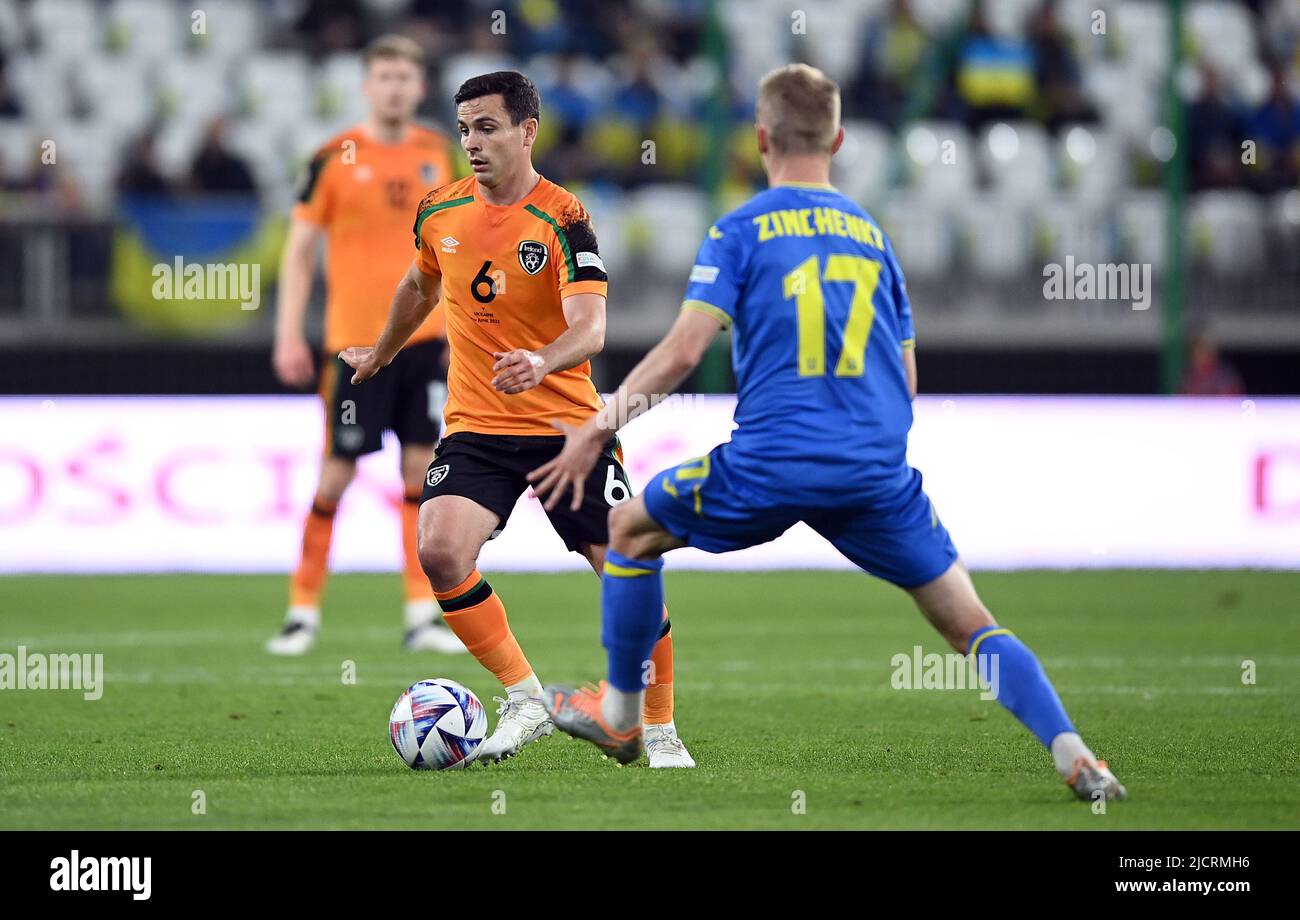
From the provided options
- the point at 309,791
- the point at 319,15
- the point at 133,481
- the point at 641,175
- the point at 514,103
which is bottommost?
the point at 309,791

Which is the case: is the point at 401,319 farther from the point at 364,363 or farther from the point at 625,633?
the point at 625,633

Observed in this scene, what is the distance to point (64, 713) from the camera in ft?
25.4

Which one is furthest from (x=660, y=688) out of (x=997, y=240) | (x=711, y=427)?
(x=997, y=240)

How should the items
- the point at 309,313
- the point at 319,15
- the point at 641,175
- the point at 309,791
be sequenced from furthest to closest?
1. the point at 319,15
2. the point at 641,175
3. the point at 309,313
4. the point at 309,791

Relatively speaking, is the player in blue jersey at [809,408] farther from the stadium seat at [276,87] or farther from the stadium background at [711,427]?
the stadium seat at [276,87]

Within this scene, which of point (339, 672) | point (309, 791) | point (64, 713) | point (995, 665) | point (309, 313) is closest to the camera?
point (995, 665)

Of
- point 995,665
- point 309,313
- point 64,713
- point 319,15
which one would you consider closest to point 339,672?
point 64,713

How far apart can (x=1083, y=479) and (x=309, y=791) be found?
9215mm

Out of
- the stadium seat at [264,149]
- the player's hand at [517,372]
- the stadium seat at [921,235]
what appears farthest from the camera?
the stadium seat at [264,149]

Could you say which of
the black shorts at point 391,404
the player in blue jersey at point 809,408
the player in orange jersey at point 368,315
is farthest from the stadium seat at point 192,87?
the player in blue jersey at point 809,408

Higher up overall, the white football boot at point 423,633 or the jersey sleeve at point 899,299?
the jersey sleeve at point 899,299

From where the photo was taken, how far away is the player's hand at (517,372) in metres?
5.71

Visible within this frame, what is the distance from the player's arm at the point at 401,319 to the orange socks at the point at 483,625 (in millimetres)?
734
